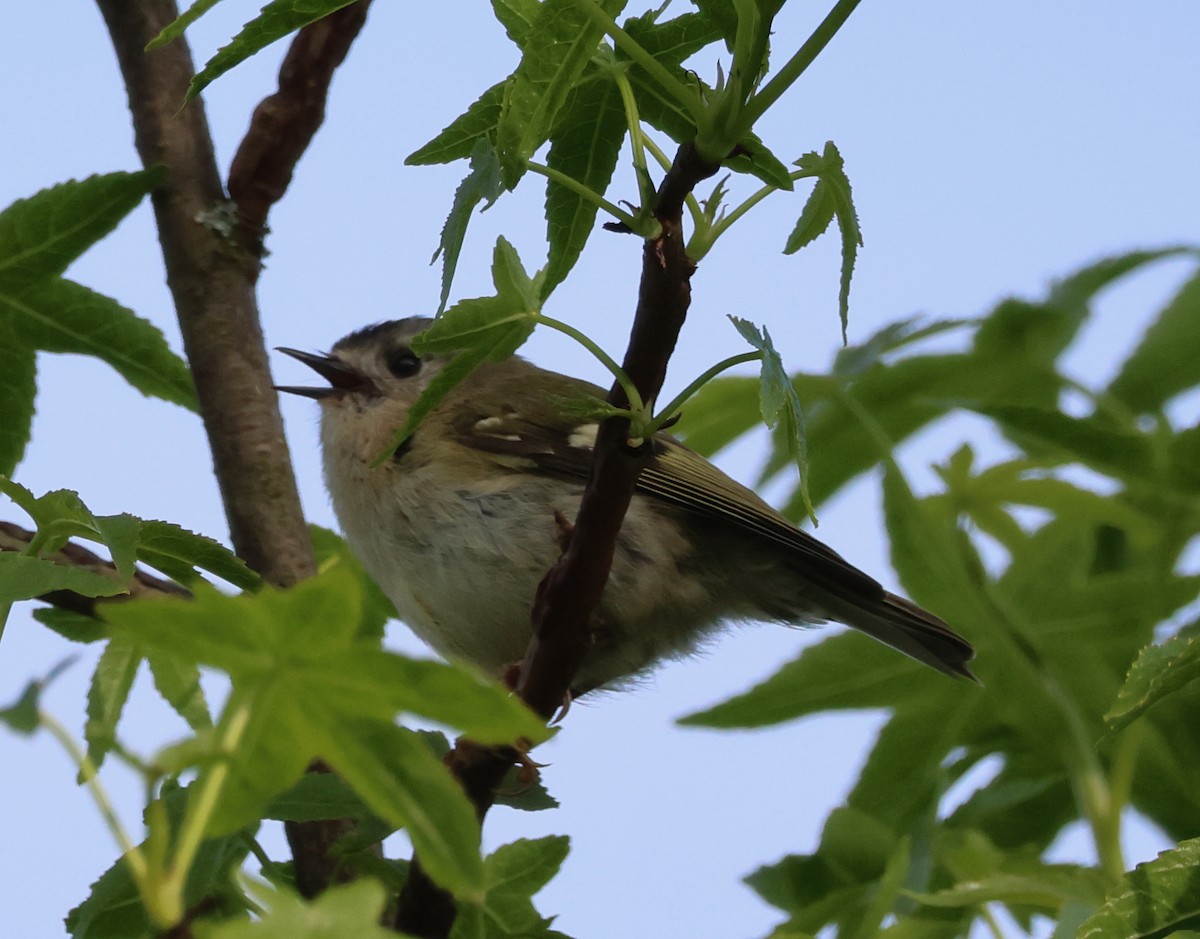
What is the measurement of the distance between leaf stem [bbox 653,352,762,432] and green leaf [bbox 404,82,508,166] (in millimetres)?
429

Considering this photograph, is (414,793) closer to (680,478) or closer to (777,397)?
(777,397)

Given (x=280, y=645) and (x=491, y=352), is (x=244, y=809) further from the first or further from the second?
(x=491, y=352)

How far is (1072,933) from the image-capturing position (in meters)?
1.68

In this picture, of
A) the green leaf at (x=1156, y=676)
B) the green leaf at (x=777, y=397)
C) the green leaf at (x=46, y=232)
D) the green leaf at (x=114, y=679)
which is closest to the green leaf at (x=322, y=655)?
the green leaf at (x=777, y=397)

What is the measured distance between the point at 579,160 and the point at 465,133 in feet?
0.46

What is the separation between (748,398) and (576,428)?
81 centimetres

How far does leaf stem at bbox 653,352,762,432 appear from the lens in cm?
148

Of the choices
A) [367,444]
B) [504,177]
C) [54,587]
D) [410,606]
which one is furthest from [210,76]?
[367,444]

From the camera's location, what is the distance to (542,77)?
1514 millimetres

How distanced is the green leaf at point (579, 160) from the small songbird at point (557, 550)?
1.45 metres

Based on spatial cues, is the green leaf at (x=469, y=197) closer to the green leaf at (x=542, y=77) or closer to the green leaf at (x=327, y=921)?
the green leaf at (x=542, y=77)

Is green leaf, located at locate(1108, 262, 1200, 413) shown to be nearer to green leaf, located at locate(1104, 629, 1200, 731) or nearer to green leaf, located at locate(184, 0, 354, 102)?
green leaf, located at locate(1104, 629, 1200, 731)

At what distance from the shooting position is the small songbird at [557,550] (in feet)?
11.0

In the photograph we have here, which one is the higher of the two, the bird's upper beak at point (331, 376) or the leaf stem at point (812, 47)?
the bird's upper beak at point (331, 376)
